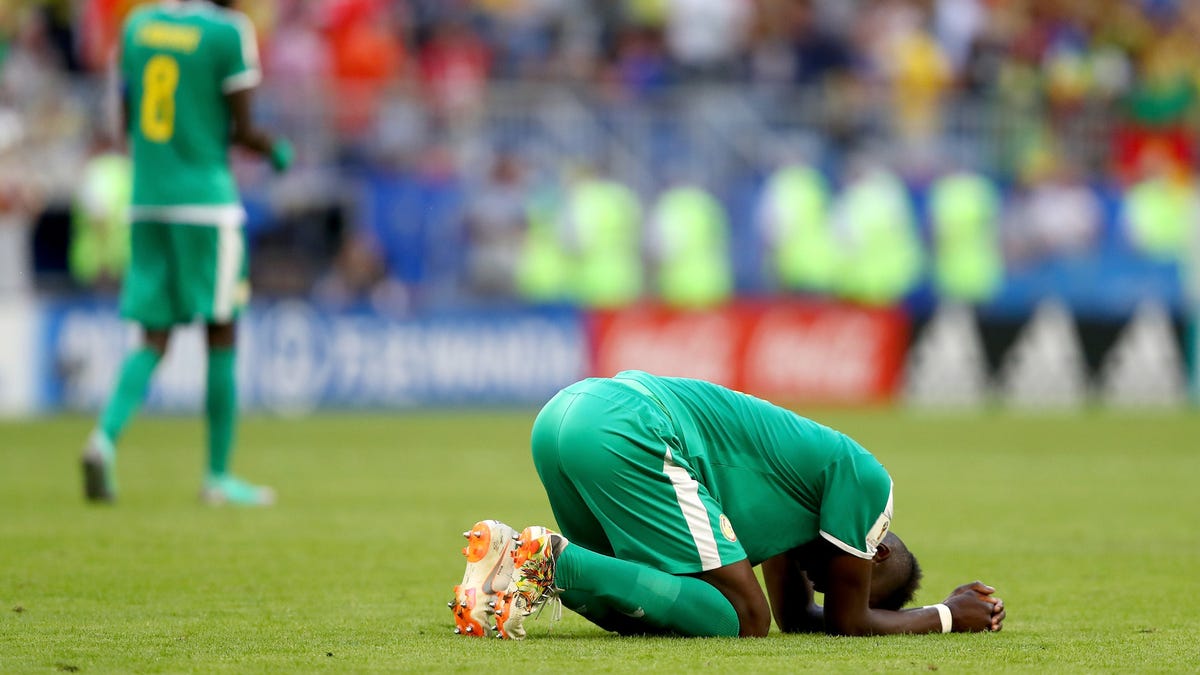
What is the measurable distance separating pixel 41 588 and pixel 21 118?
1179 centimetres

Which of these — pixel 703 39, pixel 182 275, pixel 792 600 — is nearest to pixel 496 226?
pixel 703 39

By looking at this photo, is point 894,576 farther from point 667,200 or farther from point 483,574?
point 667,200

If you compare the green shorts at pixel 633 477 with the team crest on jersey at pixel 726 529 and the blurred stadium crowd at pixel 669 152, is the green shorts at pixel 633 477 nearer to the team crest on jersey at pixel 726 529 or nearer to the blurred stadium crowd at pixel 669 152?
the team crest on jersey at pixel 726 529

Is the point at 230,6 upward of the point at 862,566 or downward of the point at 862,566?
upward

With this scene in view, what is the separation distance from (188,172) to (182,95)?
389mm

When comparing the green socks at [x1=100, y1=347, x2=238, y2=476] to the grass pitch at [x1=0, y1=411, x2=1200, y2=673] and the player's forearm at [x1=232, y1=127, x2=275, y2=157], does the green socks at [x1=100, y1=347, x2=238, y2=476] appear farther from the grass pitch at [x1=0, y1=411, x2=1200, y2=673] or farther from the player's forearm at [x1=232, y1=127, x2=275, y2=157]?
the player's forearm at [x1=232, y1=127, x2=275, y2=157]

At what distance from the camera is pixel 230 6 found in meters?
9.95

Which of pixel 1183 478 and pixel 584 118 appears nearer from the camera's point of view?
pixel 1183 478

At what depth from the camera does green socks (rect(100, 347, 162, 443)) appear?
959 centimetres

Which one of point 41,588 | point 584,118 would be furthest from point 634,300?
point 41,588

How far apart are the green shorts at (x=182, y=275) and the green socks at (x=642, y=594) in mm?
4507

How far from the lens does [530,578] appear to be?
582cm

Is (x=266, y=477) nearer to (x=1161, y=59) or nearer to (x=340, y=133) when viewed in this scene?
(x=340, y=133)

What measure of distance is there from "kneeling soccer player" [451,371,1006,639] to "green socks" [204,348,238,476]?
4.20 m
